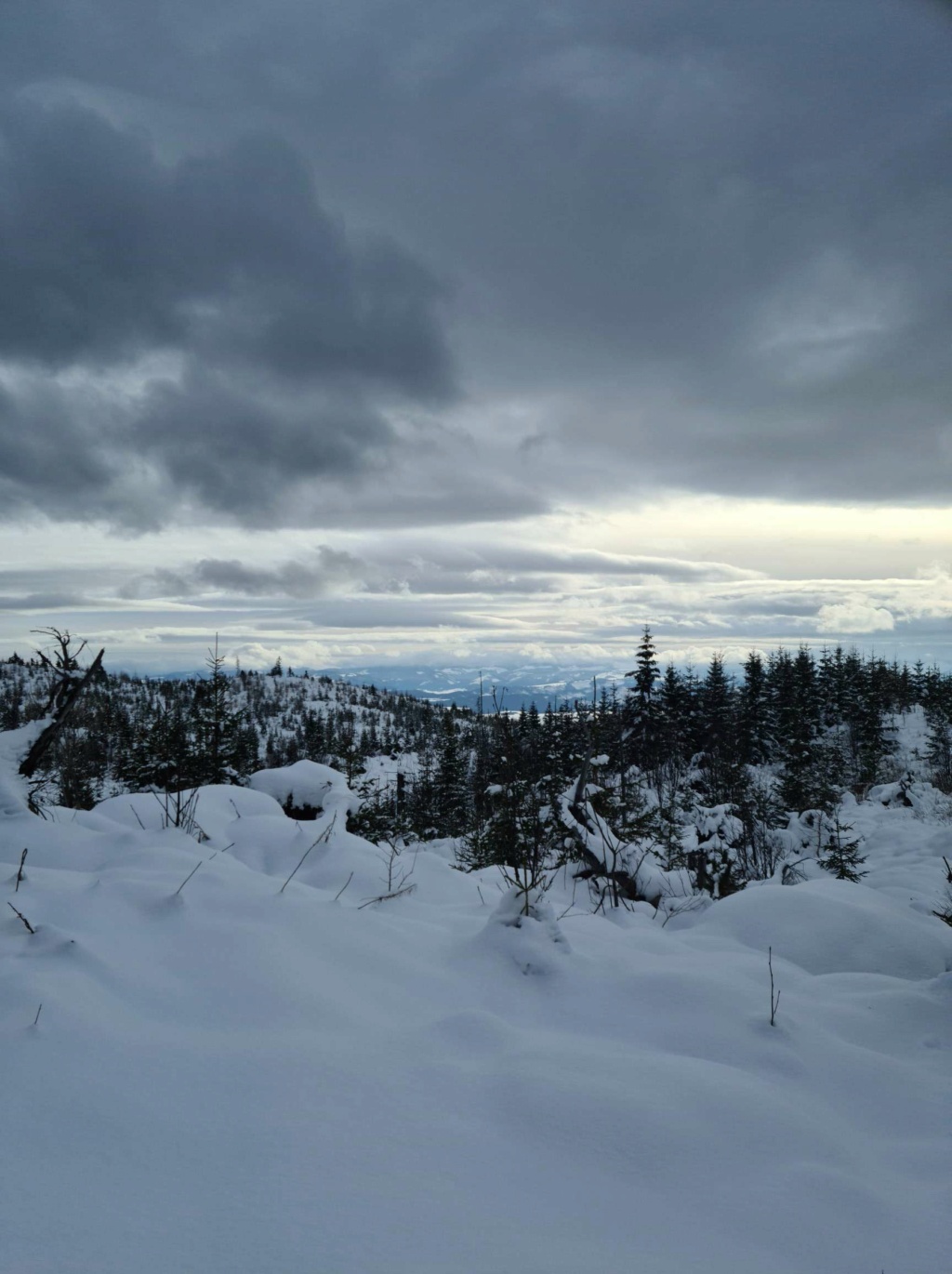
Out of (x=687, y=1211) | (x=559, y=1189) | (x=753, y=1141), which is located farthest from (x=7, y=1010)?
(x=753, y=1141)

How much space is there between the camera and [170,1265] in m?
1.41

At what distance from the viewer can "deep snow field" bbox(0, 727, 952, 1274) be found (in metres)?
1.58

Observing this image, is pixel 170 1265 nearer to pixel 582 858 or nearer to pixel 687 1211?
pixel 687 1211

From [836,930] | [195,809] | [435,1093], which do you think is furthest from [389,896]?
[836,930]

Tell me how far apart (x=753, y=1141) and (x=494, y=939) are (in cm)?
167

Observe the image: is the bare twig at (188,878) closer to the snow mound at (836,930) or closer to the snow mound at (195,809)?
the snow mound at (195,809)

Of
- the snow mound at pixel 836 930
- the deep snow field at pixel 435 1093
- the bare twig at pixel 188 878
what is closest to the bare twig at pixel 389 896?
the deep snow field at pixel 435 1093

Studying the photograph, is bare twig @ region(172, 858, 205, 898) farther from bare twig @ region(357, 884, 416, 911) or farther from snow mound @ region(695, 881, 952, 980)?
snow mound @ region(695, 881, 952, 980)

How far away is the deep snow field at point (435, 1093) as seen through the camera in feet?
5.20

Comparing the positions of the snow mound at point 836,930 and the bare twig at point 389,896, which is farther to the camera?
the bare twig at point 389,896

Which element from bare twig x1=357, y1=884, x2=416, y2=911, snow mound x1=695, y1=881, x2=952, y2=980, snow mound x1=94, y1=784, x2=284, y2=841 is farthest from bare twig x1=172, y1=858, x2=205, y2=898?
snow mound x1=695, y1=881, x2=952, y2=980

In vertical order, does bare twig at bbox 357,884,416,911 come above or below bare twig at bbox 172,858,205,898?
below

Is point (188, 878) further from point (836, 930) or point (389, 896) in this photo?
point (836, 930)

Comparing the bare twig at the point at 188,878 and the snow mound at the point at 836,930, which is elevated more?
the bare twig at the point at 188,878
